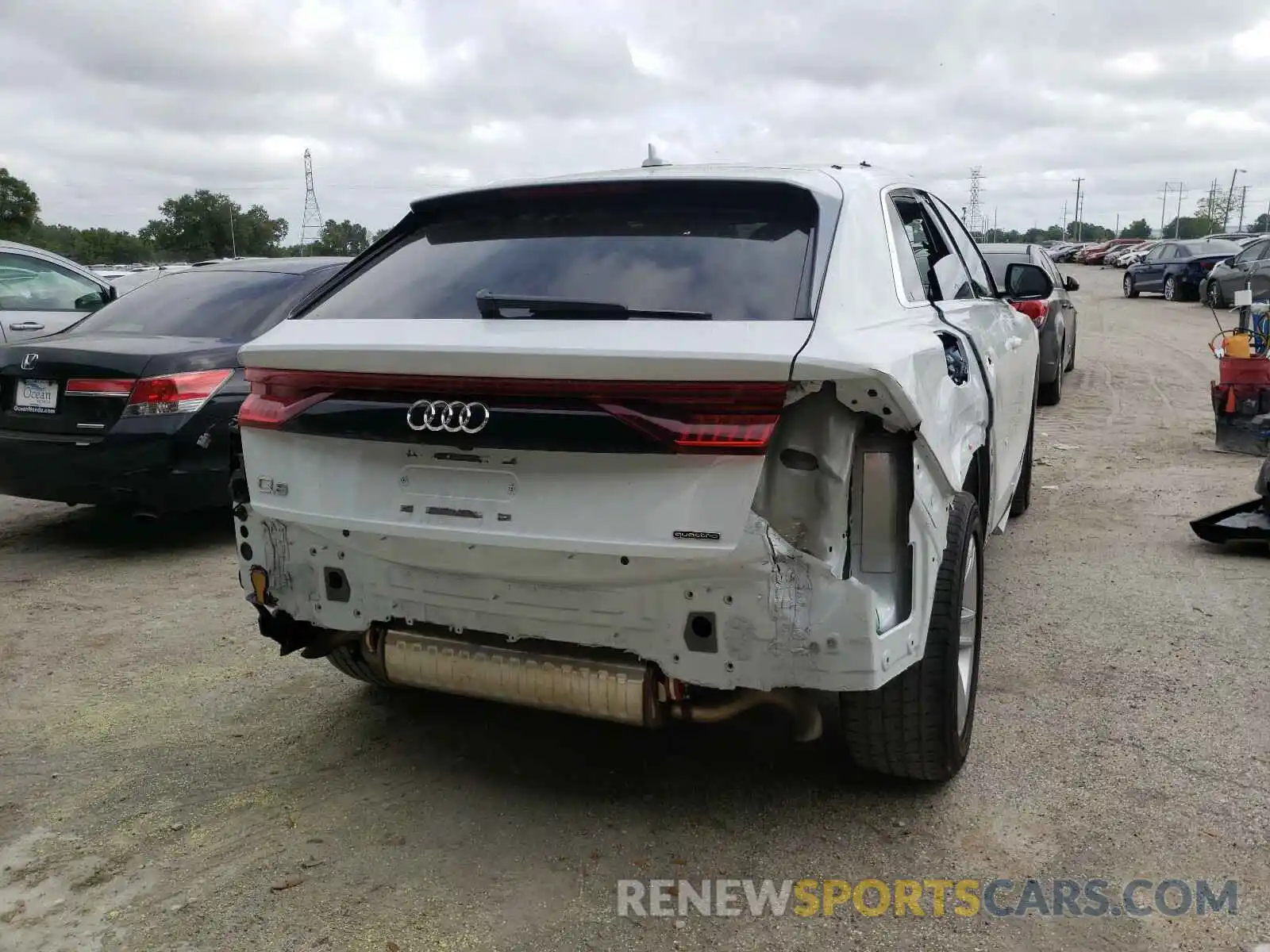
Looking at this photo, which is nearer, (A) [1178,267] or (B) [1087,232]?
(A) [1178,267]

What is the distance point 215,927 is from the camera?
104 inches

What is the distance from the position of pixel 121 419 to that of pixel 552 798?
12.0ft

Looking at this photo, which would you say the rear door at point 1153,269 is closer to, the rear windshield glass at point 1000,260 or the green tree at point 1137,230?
the rear windshield glass at point 1000,260

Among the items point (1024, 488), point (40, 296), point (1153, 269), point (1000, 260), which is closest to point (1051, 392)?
point (1000, 260)

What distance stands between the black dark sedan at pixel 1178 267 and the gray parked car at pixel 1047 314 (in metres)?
16.3

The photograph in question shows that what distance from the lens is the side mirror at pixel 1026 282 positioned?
5008 millimetres

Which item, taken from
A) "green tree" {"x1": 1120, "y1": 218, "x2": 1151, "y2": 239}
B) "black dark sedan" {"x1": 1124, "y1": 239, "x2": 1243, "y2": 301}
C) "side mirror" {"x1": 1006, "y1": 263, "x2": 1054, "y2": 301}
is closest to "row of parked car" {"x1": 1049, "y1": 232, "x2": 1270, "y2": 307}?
"black dark sedan" {"x1": 1124, "y1": 239, "x2": 1243, "y2": 301}

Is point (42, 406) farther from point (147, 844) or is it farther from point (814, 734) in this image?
point (814, 734)

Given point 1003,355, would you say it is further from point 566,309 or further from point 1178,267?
point 1178,267

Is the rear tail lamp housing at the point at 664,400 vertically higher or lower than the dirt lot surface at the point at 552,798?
higher

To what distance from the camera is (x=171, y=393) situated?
5.71m

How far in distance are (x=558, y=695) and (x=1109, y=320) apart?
2230cm

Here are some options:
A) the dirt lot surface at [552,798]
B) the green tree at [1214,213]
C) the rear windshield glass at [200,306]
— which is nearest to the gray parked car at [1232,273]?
the dirt lot surface at [552,798]

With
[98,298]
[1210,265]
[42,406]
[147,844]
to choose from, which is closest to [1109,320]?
[1210,265]
